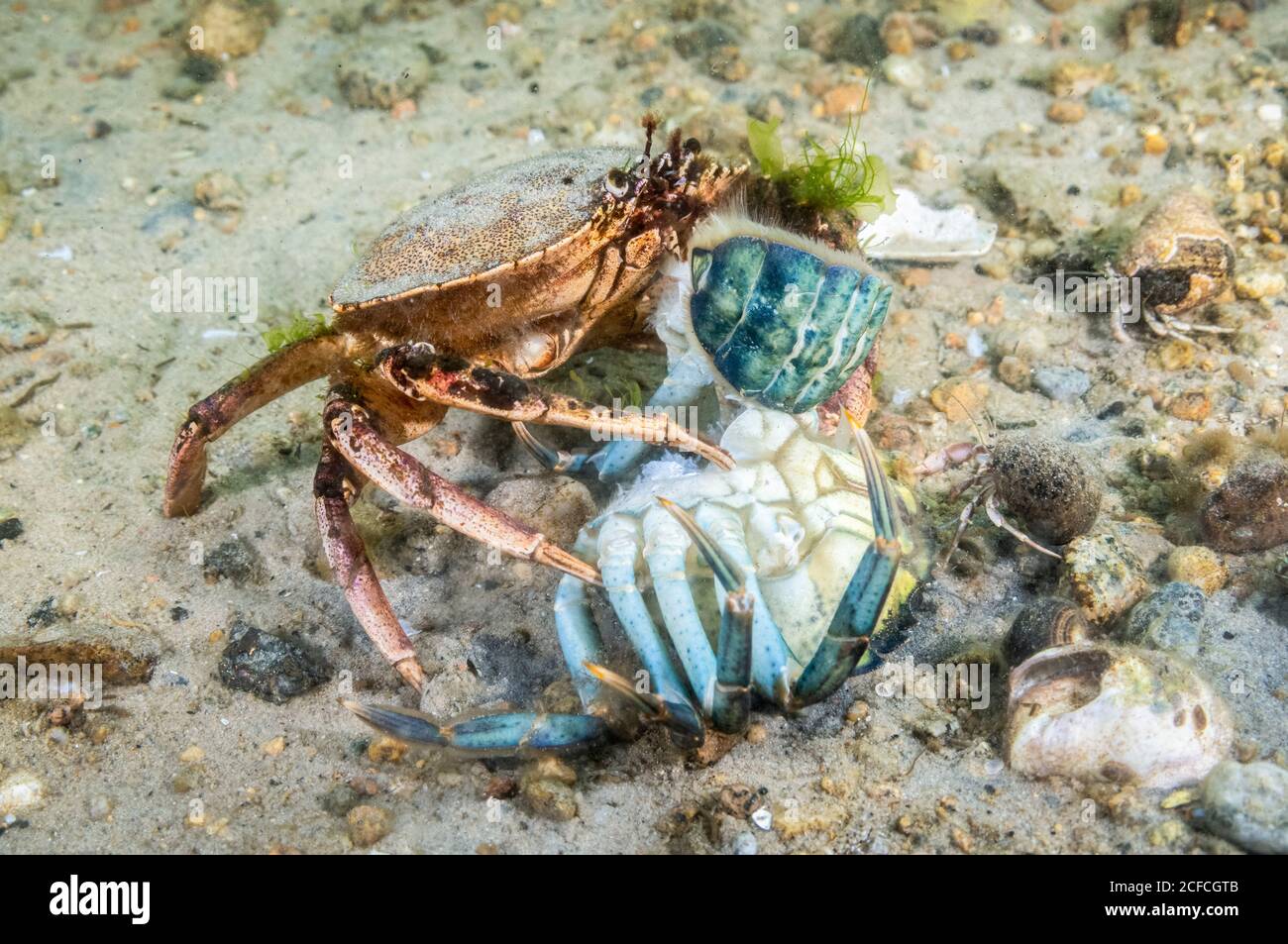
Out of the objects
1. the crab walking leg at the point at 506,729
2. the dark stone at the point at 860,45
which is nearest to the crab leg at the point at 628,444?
the crab walking leg at the point at 506,729

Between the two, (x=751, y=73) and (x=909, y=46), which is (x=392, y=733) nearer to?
(x=751, y=73)

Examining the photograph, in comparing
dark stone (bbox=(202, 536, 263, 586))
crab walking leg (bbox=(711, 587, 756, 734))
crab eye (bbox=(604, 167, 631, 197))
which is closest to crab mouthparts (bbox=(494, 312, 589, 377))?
crab eye (bbox=(604, 167, 631, 197))

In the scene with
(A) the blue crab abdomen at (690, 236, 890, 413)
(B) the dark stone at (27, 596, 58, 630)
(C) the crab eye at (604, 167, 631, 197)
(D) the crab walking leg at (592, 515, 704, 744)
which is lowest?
(B) the dark stone at (27, 596, 58, 630)

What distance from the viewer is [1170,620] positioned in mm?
3375

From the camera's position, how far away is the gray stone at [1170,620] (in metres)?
3.34

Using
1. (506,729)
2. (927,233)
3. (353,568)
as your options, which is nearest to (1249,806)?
(506,729)

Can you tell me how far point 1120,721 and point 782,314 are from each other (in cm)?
187

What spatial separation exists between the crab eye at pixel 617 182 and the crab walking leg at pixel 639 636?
1396 millimetres

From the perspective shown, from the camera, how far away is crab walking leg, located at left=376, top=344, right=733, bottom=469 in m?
3.66

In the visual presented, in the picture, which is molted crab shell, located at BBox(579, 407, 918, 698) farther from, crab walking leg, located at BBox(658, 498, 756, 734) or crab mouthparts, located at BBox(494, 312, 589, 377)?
crab mouthparts, located at BBox(494, 312, 589, 377)

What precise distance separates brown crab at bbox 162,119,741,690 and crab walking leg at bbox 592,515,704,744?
0.13 m

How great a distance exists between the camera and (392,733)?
3256 millimetres

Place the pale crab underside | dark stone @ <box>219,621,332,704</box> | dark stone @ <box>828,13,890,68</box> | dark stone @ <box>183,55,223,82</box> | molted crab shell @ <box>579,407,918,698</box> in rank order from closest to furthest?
the pale crab underside
molted crab shell @ <box>579,407,918,698</box>
dark stone @ <box>219,621,332,704</box>
dark stone @ <box>828,13,890,68</box>
dark stone @ <box>183,55,223,82</box>

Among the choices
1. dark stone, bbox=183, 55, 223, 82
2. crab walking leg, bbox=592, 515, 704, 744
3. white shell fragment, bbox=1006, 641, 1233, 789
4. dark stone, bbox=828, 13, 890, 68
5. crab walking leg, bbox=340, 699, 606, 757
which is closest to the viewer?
white shell fragment, bbox=1006, 641, 1233, 789
